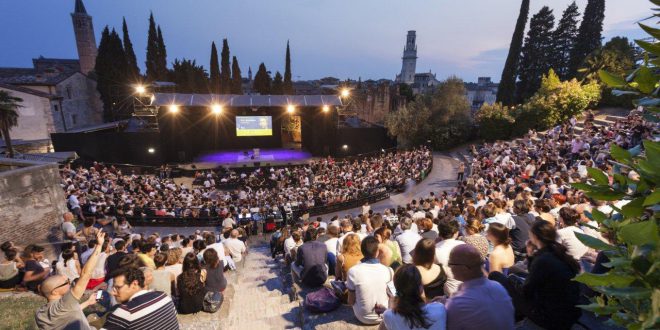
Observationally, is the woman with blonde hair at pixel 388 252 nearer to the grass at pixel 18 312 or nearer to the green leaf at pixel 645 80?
the green leaf at pixel 645 80

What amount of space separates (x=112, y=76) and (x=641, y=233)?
40.8 meters

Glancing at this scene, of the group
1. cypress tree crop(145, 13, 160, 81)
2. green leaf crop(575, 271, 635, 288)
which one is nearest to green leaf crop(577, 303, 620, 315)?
green leaf crop(575, 271, 635, 288)

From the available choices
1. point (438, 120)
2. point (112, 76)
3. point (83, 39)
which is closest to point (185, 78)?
point (112, 76)

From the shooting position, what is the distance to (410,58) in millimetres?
101188

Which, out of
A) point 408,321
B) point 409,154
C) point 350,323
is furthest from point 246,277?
point 409,154

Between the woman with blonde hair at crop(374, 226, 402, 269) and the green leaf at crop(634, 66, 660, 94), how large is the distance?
10.0ft

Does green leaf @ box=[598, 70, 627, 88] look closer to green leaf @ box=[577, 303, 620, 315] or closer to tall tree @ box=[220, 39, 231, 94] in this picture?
green leaf @ box=[577, 303, 620, 315]

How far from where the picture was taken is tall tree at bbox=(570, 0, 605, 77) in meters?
28.6

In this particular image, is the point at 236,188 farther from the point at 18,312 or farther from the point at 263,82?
the point at 263,82

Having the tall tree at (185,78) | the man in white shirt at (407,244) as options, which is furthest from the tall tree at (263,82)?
the man in white shirt at (407,244)

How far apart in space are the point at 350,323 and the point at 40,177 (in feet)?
29.3

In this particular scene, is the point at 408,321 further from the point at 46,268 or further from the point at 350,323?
the point at 46,268

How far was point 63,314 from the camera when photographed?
269 cm

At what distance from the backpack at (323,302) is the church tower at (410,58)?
339ft
